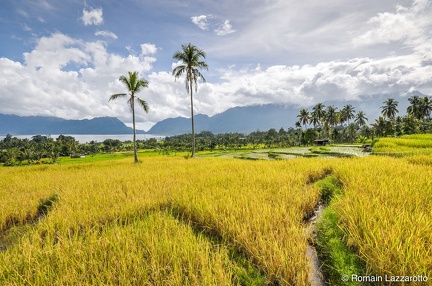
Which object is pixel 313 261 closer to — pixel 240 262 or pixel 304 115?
pixel 240 262

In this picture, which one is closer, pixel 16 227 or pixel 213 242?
pixel 213 242

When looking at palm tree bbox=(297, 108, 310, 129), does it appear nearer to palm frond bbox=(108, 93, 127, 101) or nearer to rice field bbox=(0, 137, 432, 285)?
palm frond bbox=(108, 93, 127, 101)

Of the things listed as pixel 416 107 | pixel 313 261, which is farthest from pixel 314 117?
pixel 313 261

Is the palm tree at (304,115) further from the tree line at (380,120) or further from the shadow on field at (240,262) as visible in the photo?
the shadow on field at (240,262)

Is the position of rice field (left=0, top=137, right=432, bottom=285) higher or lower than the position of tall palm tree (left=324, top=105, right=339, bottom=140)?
lower

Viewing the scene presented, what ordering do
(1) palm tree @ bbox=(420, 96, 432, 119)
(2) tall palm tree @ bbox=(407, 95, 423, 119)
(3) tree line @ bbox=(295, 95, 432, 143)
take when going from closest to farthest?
(3) tree line @ bbox=(295, 95, 432, 143) → (1) palm tree @ bbox=(420, 96, 432, 119) → (2) tall palm tree @ bbox=(407, 95, 423, 119)

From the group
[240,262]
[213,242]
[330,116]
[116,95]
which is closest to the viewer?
[240,262]

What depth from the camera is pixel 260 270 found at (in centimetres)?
318

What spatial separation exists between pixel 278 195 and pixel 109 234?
421 cm

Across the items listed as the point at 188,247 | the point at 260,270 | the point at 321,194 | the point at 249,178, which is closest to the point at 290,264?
the point at 260,270

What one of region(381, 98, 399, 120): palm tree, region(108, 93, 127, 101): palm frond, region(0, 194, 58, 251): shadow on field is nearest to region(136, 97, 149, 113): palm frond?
region(108, 93, 127, 101): palm frond

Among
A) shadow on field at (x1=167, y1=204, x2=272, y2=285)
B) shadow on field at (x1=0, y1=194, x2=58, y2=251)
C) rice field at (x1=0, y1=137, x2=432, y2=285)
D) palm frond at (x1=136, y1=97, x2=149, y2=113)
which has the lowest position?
shadow on field at (x1=0, y1=194, x2=58, y2=251)

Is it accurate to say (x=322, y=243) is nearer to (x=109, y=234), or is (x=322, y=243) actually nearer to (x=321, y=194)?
(x=321, y=194)

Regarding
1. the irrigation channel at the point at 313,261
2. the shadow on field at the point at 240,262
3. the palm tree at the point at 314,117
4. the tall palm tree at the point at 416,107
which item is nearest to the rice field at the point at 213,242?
the shadow on field at the point at 240,262
